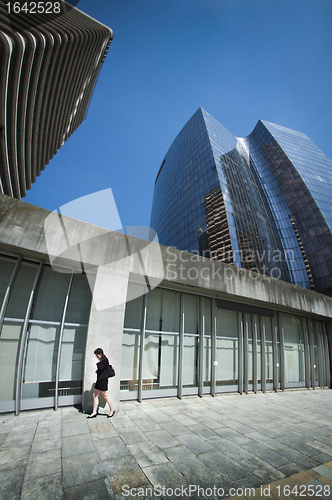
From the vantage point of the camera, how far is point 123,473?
11.1 ft

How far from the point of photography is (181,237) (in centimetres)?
4800

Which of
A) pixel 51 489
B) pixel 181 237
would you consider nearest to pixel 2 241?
pixel 51 489

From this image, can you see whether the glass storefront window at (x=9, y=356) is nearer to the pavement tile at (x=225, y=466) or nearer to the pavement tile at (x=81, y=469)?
the pavement tile at (x=81, y=469)

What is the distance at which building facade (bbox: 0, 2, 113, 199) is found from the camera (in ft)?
54.1

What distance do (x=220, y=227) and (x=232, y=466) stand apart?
3783 cm

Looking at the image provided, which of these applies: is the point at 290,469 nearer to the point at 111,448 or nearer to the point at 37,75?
the point at 111,448

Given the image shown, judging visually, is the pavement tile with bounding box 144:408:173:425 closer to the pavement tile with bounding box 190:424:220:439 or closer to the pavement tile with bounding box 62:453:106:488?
the pavement tile with bounding box 190:424:220:439

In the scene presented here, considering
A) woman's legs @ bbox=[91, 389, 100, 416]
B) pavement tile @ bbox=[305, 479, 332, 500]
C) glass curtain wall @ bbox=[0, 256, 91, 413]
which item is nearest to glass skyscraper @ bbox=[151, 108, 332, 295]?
glass curtain wall @ bbox=[0, 256, 91, 413]

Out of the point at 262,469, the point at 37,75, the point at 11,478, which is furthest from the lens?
the point at 37,75

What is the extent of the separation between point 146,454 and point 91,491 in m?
1.30

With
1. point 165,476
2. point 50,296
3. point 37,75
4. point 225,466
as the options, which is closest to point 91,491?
point 165,476

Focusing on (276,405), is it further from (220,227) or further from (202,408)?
(220,227)

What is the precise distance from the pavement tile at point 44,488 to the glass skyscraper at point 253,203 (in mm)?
35514

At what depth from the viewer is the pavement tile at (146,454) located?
12.3 ft
